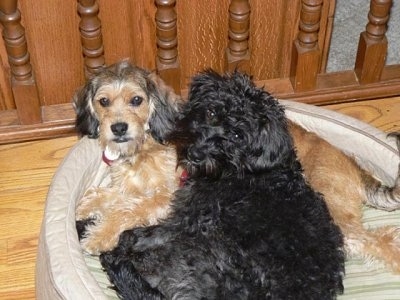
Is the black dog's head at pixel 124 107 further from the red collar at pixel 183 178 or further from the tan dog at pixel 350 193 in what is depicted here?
the tan dog at pixel 350 193

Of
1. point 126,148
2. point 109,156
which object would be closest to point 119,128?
point 126,148

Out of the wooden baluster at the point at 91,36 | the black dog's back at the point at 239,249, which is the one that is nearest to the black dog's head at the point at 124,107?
the wooden baluster at the point at 91,36

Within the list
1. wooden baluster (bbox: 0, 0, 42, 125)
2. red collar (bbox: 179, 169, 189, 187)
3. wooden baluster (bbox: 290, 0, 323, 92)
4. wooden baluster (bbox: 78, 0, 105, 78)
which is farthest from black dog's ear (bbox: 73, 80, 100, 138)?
wooden baluster (bbox: 290, 0, 323, 92)

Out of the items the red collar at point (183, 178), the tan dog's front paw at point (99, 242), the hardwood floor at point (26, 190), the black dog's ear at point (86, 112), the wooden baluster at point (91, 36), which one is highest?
the wooden baluster at point (91, 36)

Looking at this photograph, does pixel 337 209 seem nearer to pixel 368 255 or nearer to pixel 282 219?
pixel 368 255

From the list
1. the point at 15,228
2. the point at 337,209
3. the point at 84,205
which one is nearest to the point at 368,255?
the point at 337,209

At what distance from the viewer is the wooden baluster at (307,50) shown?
11.7 ft

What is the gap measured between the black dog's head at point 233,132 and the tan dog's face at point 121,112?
0.32m

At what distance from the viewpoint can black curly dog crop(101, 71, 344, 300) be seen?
273 centimetres

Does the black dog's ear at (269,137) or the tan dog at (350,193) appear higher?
the black dog's ear at (269,137)

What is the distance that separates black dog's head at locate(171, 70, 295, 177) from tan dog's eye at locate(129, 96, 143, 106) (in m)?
0.38

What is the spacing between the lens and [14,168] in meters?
3.79

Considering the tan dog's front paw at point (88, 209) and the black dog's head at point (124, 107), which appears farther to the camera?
the tan dog's front paw at point (88, 209)

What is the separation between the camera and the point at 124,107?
3219 millimetres
